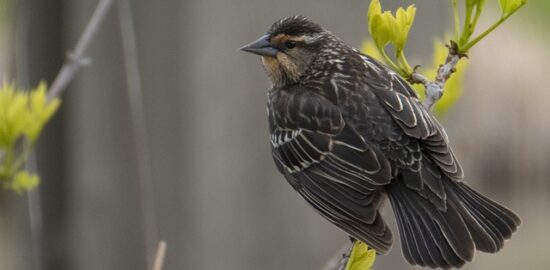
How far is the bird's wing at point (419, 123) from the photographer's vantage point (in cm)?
265

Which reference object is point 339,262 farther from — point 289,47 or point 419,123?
point 289,47

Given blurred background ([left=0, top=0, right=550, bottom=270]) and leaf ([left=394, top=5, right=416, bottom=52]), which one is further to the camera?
blurred background ([left=0, top=0, right=550, bottom=270])

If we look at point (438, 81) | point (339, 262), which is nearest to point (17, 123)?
point (339, 262)

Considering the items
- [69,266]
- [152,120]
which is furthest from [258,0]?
[69,266]

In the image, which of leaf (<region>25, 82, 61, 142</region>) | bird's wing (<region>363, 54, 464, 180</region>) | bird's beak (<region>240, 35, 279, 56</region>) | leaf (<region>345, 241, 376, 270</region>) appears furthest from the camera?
bird's beak (<region>240, 35, 279, 56</region>)

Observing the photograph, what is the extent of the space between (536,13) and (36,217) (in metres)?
3.87

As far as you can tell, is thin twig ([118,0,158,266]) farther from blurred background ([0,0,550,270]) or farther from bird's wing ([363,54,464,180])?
bird's wing ([363,54,464,180])

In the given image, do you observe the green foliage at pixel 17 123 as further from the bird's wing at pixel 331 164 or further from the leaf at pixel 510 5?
the leaf at pixel 510 5

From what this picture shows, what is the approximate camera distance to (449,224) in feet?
8.53

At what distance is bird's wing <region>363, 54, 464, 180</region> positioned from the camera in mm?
2646

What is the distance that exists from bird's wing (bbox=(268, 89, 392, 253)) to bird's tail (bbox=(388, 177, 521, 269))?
71mm

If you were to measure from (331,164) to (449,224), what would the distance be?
1.23ft

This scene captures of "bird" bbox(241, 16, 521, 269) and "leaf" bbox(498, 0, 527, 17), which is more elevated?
"leaf" bbox(498, 0, 527, 17)

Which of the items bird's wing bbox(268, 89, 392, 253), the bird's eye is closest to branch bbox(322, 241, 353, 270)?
bird's wing bbox(268, 89, 392, 253)
